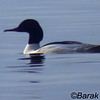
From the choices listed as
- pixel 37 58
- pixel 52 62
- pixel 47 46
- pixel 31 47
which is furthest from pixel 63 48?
pixel 52 62

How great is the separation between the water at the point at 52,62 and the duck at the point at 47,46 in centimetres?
28

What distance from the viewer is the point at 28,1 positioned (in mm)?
36844

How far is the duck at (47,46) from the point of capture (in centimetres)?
1980

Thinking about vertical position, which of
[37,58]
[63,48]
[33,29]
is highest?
[33,29]

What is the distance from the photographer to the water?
1484 cm

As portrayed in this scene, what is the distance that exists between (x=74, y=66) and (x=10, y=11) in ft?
44.4

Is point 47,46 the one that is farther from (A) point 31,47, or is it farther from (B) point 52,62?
(B) point 52,62

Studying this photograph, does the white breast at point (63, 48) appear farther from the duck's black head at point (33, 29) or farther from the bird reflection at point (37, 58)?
the duck's black head at point (33, 29)

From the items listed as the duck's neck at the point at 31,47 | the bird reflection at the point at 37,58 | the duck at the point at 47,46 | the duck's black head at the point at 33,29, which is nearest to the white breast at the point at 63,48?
the duck at the point at 47,46

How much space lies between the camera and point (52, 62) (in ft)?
60.7

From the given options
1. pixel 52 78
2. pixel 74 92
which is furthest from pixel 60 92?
pixel 52 78

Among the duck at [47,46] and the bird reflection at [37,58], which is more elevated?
the duck at [47,46]

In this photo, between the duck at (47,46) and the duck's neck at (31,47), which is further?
the duck's neck at (31,47)

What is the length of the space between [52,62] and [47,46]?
1848mm
